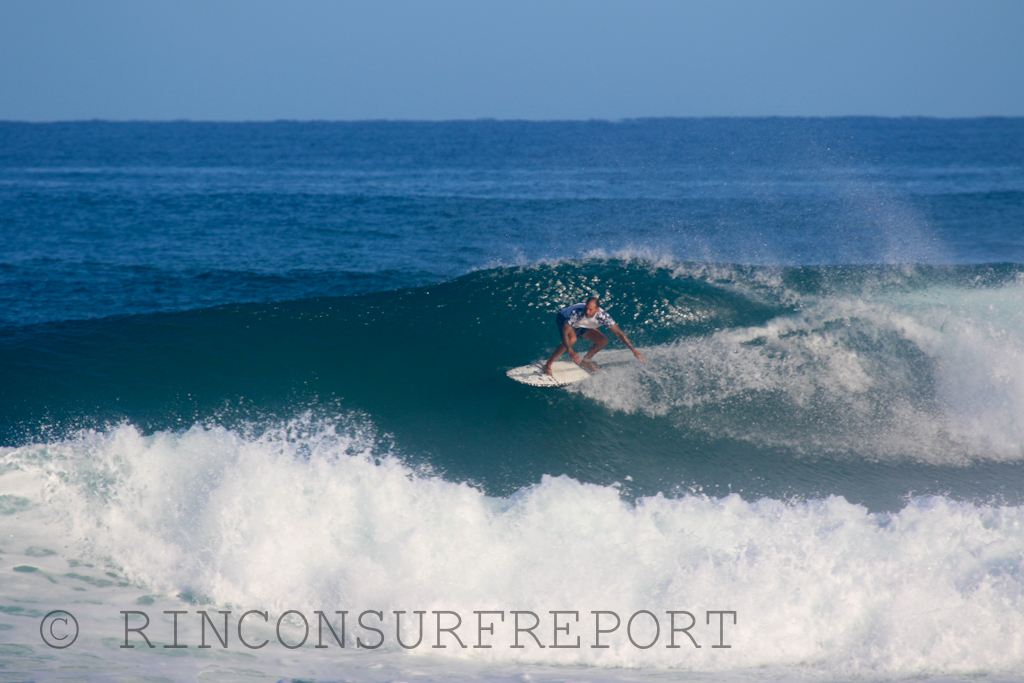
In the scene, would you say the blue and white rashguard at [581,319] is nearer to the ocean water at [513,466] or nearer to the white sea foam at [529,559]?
the ocean water at [513,466]

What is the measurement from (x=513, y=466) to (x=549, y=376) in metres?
1.87

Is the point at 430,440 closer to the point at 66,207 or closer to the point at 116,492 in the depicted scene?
the point at 116,492

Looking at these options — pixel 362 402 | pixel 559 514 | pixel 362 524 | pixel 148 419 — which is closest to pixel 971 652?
pixel 559 514

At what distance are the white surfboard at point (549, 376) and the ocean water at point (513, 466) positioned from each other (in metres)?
0.22

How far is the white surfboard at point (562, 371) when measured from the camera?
9.78 meters

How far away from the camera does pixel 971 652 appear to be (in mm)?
5438

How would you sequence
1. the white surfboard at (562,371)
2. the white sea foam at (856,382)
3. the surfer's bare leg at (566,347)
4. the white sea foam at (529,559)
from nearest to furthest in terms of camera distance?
1. the white sea foam at (529,559)
2. the white sea foam at (856,382)
3. the surfer's bare leg at (566,347)
4. the white surfboard at (562,371)

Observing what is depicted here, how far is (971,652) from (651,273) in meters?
8.68

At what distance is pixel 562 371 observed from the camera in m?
9.88

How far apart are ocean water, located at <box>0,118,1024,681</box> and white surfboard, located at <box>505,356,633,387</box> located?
0.19 meters

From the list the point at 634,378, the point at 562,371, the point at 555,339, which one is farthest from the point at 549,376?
the point at 555,339

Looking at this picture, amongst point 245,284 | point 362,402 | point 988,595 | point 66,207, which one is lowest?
point 988,595

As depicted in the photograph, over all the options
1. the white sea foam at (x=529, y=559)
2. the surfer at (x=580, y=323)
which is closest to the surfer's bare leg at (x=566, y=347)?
the surfer at (x=580, y=323)

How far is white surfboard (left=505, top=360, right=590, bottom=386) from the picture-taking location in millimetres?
9781
